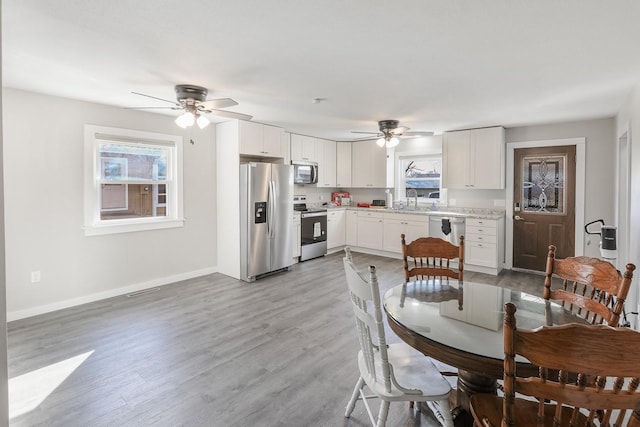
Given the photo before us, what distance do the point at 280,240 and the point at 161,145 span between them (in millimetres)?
2185

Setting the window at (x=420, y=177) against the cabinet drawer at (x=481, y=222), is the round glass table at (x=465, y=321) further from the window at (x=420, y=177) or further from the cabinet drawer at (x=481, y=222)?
the window at (x=420, y=177)

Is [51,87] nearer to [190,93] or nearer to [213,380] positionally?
[190,93]

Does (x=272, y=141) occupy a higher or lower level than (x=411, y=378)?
higher

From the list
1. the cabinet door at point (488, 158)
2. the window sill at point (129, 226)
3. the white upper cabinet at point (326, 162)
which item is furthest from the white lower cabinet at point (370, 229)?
the window sill at point (129, 226)

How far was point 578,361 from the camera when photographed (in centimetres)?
94

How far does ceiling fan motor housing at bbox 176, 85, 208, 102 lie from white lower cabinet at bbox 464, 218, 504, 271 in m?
4.35

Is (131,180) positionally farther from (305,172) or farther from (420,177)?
(420,177)

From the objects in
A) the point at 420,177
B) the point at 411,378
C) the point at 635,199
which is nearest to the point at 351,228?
the point at 420,177

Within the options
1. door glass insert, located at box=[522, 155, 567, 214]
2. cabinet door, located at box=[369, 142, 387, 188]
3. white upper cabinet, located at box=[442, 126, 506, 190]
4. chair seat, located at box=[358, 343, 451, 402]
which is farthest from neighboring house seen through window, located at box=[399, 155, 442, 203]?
chair seat, located at box=[358, 343, 451, 402]

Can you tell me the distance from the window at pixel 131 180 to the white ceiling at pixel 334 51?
0.52m

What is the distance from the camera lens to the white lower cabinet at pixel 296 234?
Result: 5.77 meters

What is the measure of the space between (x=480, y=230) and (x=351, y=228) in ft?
8.29

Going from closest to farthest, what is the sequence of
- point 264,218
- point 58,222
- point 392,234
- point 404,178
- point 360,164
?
1. point 58,222
2. point 264,218
3. point 392,234
4. point 404,178
5. point 360,164

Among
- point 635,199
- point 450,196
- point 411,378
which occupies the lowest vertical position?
point 411,378
